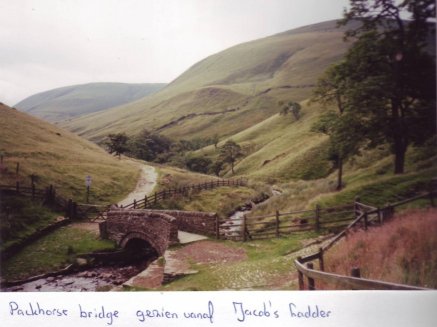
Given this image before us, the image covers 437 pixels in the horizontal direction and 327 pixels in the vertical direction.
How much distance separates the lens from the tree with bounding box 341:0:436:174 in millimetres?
5523

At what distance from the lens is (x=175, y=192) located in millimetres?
10266

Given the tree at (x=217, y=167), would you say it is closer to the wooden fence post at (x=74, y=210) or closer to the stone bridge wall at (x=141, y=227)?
the stone bridge wall at (x=141, y=227)

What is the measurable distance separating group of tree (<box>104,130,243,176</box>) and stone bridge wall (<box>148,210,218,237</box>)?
1683mm

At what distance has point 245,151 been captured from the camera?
357 inches

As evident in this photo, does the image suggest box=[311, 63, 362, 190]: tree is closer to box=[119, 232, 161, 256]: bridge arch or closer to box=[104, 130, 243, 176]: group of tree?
box=[104, 130, 243, 176]: group of tree

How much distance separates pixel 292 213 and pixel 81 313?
596 cm

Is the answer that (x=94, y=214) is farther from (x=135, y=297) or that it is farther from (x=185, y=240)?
(x=135, y=297)

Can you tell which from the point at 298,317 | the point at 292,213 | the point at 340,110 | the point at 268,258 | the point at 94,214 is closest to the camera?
the point at 298,317

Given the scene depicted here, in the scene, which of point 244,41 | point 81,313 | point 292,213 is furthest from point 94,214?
point 244,41

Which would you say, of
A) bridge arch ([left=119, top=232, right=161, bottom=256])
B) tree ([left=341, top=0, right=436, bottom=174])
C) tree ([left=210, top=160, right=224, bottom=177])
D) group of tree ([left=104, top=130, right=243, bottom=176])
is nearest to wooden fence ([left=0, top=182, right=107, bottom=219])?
group of tree ([left=104, top=130, right=243, bottom=176])

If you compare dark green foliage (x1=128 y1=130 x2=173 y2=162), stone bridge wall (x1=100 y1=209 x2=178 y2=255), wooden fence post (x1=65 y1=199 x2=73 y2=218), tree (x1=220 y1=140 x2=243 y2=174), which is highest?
dark green foliage (x1=128 y1=130 x2=173 y2=162)

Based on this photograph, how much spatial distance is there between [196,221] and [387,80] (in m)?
7.25

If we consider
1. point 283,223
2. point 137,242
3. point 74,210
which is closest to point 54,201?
point 74,210

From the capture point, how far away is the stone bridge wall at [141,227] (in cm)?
1063
